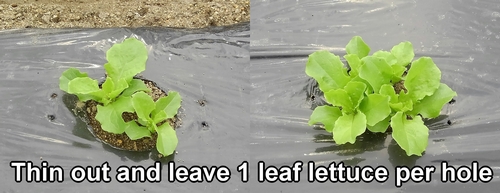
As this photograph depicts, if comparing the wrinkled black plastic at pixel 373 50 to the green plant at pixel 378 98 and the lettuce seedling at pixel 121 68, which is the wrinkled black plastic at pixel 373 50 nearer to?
the green plant at pixel 378 98

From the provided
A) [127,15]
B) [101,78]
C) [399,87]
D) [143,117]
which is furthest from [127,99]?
[399,87]

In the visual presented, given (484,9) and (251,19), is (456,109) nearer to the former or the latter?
(484,9)

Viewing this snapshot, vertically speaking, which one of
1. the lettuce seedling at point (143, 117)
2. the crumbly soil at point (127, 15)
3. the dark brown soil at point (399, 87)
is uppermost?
the crumbly soil at point (127, 15)

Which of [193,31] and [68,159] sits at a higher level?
[193,31]

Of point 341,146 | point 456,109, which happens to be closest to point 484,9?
point 456,109

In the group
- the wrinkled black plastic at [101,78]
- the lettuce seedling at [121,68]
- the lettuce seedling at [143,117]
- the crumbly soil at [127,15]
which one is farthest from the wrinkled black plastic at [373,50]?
the lettuce seedling at [121,68]

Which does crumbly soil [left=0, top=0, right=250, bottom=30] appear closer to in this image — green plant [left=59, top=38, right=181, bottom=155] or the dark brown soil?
green plant [left=59, top=38, right=181, bottom=155]

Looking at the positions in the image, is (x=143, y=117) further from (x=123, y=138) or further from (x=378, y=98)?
(x=378, y=98)
